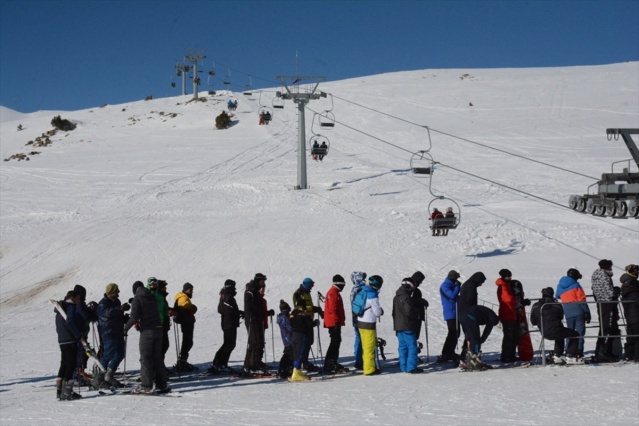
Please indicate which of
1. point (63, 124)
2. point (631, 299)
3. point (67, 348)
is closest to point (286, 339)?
point (67, 348)

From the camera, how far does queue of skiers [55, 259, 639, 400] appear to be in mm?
9867

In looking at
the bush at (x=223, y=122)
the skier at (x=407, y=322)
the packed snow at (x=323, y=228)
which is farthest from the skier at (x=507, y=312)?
the bush at (x=223, y=122)

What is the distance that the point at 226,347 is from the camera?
37.1 feet

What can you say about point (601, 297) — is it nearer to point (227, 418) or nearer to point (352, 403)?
point (352, 403)

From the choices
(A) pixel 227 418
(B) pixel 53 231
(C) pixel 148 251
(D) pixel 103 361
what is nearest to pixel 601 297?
(A) pixel 227 418

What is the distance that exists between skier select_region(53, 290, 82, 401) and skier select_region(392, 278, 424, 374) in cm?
451

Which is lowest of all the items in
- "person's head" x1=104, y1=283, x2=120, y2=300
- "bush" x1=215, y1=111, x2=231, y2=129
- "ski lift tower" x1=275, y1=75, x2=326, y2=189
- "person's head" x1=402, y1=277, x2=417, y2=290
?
"person's head" x1=104, y1=283, x2=120, y2=300

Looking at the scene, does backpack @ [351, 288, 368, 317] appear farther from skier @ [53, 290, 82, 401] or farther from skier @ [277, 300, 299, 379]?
skier @ [53, 290, 82, 401]

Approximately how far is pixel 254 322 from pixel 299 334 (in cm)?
80

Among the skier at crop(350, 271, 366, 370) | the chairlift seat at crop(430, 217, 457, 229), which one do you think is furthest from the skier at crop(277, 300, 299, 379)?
the chairlift seat at crop(430, 217, 457, 229)

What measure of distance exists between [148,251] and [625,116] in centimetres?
4140

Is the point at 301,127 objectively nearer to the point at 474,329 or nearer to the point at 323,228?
the point at 323,228

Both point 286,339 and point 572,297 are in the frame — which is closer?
point 286,339

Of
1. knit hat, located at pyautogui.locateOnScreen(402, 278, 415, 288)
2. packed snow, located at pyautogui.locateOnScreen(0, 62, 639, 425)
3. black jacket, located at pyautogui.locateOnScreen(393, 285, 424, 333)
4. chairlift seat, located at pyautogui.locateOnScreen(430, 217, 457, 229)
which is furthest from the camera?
chairlift seat, located at pyautogui.locateOnScreen(430, 217, 457, 229)
